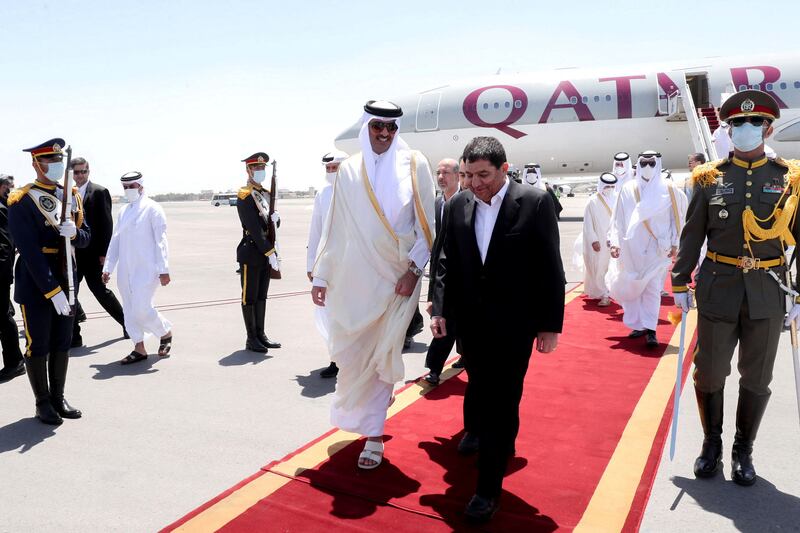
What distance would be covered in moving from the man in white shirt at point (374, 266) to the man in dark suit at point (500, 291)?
1.96 feet

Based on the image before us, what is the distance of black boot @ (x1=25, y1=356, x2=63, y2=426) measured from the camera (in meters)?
4.27

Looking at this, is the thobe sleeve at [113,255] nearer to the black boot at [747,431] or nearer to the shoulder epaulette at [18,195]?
the shoulder epaulette at [18,195]

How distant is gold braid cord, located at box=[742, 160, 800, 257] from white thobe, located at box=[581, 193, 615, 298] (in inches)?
200

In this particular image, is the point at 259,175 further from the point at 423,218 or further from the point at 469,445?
the point at 469,445

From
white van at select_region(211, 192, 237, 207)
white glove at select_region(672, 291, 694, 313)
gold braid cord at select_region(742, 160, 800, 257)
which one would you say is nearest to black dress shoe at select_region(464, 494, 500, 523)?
white glove at select_region(672, 291, 694, 313)

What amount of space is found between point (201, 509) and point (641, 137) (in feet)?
73.7

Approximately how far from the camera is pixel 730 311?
3334mm

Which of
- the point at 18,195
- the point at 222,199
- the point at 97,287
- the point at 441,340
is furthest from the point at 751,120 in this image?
the point at 222,199

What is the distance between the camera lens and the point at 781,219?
3258 millimetres

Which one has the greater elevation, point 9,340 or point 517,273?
point 517,273

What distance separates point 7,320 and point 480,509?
4.78m

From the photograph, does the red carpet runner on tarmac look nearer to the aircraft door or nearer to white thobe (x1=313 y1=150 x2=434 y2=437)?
white thobe (x1=313 y1=150 x2=434 y2=437)

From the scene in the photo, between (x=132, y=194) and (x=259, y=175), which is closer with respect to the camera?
(x=132, y=194)

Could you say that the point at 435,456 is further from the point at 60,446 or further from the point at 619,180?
the point at 619,180
